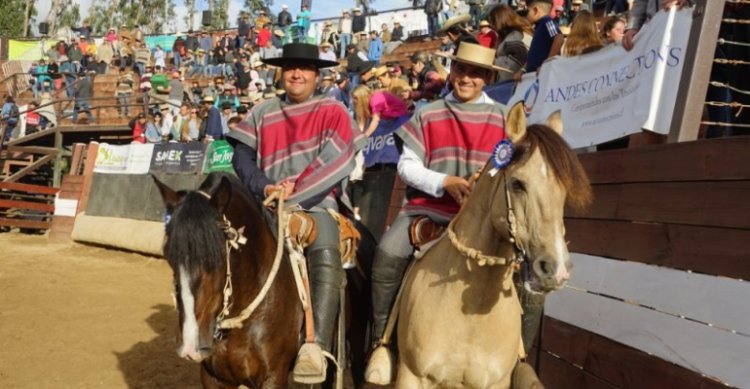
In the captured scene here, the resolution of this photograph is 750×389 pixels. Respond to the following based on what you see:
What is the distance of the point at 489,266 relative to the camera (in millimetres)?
3566

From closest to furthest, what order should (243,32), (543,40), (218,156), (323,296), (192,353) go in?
(192,353) < (323,296) < (543,40) < (218,156) < (243,32)

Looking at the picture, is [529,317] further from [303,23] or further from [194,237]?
[303,23]

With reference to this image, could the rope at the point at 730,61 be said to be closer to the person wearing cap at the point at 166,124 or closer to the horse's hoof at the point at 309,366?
the horse's hoof at the point at 309,366

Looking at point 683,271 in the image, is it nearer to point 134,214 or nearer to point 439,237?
point 439,237

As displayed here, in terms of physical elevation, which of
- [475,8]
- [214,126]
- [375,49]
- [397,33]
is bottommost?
[214,126]

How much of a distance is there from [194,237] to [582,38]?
402 cm

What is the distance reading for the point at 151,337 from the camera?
8.70 meters

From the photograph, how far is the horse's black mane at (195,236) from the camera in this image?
3754mm

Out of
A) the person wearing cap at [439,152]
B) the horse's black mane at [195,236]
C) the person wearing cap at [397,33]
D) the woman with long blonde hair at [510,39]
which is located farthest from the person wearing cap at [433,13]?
the horse's black mane at [195,236]

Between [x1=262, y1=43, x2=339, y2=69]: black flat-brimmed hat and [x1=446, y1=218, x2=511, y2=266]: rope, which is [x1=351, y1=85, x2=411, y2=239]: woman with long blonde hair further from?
[x1=446, y1=218, x2=511, y2=266]: rope

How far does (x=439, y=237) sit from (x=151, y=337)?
561cm

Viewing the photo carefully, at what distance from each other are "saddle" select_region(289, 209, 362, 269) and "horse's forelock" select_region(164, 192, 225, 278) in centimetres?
73

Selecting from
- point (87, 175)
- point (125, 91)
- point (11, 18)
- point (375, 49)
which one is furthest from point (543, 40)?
point (11, 18)

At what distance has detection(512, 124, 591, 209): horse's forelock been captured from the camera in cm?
309
